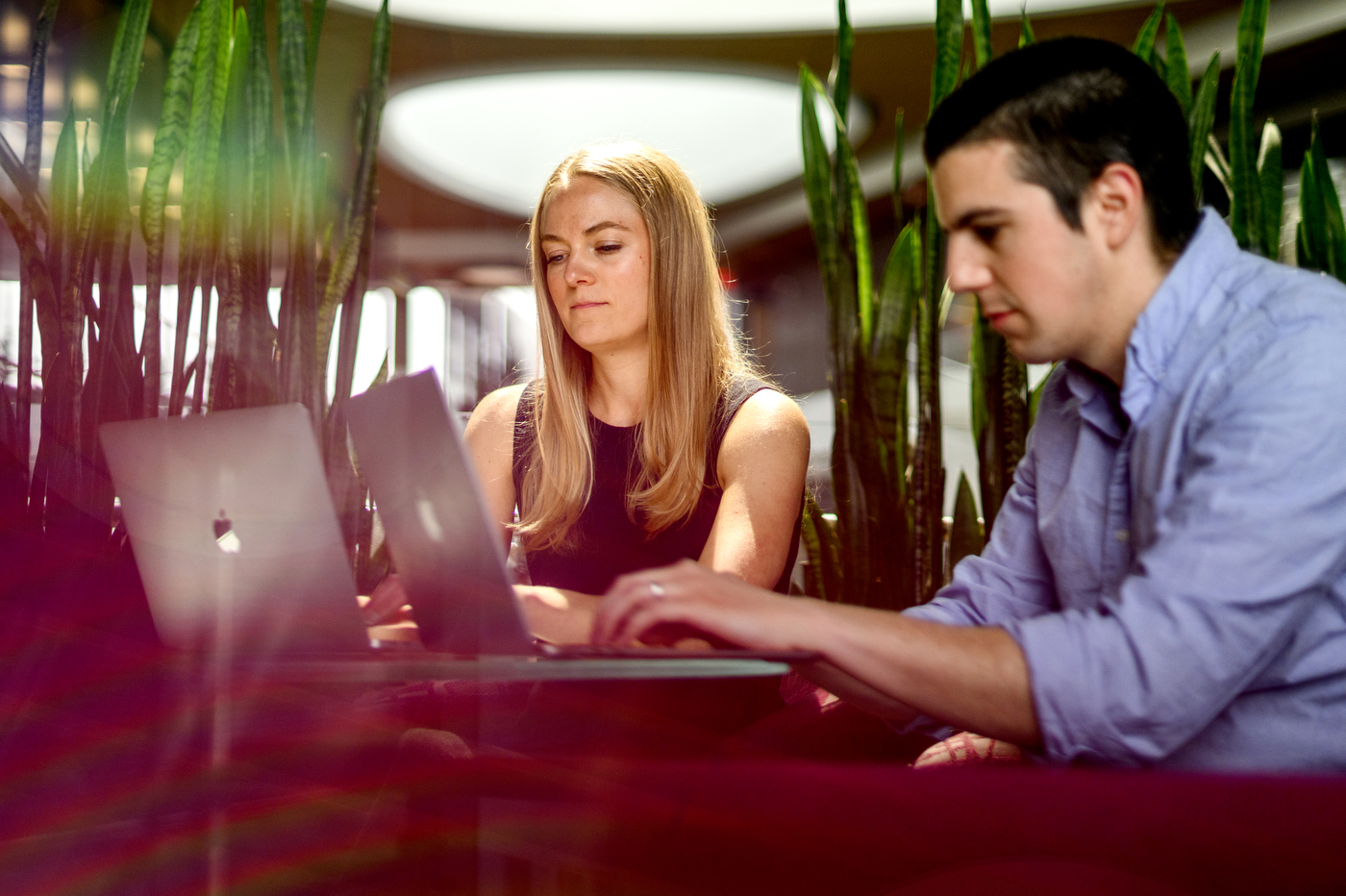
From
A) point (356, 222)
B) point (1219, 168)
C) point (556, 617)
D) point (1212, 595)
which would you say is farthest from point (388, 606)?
point (1219, 168)

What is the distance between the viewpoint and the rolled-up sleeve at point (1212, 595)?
671mm

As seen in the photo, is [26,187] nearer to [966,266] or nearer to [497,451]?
[497,451]

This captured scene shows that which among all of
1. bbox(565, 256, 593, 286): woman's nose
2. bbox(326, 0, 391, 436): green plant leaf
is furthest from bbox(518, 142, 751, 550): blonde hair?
bbox(326, 0, 391, 436): green plant leaf

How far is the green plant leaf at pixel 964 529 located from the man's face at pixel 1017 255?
0.96 m

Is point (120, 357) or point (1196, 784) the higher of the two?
point (120, 357)

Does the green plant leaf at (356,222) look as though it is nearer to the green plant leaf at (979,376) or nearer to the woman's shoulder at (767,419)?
the woman's shoulder at (767,419)

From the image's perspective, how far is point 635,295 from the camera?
1.44 m

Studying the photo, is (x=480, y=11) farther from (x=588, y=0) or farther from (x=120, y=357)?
(x=120, y=357)

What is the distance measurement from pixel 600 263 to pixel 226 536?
0.76 metres

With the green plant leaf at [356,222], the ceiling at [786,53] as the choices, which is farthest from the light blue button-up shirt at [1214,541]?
the ceiling at [786,53]

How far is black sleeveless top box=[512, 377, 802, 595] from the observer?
1.36m

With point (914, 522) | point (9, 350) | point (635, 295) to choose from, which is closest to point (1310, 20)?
point (914, 522)

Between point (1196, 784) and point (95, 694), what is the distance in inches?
51.5

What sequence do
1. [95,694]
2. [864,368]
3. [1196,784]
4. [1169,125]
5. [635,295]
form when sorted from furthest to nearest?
[864,368] → [635,295] → [95,694] → [1169,125] → [1196,784]
